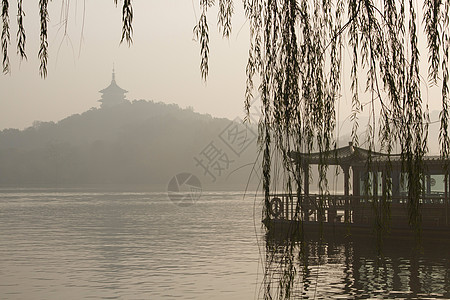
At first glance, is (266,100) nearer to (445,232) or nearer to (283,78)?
(283,78)

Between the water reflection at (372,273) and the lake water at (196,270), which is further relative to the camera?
the lake water at (196,270)

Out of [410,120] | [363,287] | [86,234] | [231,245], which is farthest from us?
[86,234]

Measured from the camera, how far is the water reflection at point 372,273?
18.6 metres

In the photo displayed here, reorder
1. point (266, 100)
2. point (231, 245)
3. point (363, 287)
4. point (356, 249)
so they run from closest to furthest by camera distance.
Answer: point (266, 100)
point (363, 287)
point (356, 249)
point (231, 245)

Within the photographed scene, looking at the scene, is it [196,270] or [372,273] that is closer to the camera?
[372,273]

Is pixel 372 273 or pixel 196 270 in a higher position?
pixel 372 273

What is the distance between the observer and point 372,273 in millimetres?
22641

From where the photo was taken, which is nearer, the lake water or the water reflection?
the water reflection

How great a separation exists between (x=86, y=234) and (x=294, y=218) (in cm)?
4100

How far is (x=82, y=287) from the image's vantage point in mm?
21578

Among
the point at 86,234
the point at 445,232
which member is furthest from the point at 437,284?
the point at 86,234

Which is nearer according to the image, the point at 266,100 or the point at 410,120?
the point at 410,120

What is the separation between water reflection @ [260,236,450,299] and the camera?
18.6 meters

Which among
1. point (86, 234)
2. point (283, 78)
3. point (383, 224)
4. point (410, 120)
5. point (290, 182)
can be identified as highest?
point (283, 78)
